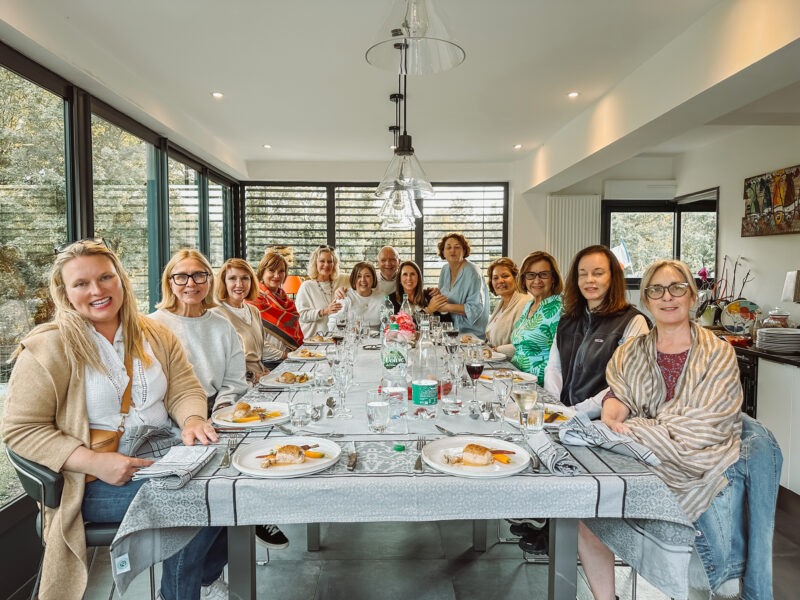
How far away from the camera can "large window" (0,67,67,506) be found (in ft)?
7.80

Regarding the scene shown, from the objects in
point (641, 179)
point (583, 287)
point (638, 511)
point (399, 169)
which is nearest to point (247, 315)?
point (399, 169)

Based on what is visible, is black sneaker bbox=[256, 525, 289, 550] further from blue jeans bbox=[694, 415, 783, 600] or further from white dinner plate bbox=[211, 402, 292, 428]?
blue jeans bbox=[694, 415, 783, 600]

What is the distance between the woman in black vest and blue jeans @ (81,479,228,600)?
1412mm

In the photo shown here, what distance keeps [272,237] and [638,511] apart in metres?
5.96

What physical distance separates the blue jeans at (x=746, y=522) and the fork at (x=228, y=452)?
1245 millimetres

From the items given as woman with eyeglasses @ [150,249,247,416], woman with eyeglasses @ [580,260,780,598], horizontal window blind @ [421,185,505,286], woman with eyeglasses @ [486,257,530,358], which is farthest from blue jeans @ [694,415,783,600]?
horizontal window blind @ [421,185,505,286]

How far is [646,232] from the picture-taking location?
21.2 feet

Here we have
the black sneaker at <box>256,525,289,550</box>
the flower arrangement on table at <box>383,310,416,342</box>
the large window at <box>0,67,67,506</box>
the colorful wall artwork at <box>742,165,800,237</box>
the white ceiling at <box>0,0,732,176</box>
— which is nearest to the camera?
the black sneaker at <box>256,525,289,550</box>

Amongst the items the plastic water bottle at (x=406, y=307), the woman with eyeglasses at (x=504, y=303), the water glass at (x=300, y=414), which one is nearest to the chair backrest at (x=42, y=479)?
the water glass at (x=300, y=414)

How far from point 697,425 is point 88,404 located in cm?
173

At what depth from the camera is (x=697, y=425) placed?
1.49 metres

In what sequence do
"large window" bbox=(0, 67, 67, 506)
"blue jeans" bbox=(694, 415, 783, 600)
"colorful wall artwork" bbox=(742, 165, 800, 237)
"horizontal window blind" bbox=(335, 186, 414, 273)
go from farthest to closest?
"horizontal window blind" bbox=(335, 186, 414, 273), "colorful wall artwork" bbox=(742, 165, 800, 237), "large window" bbox=(0, 67, 67, 506), "blue jeans" bbox=(694, 415, 783, 600)

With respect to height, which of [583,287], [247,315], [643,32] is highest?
[643,32]

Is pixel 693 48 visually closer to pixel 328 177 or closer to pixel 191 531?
pixel 191 531
